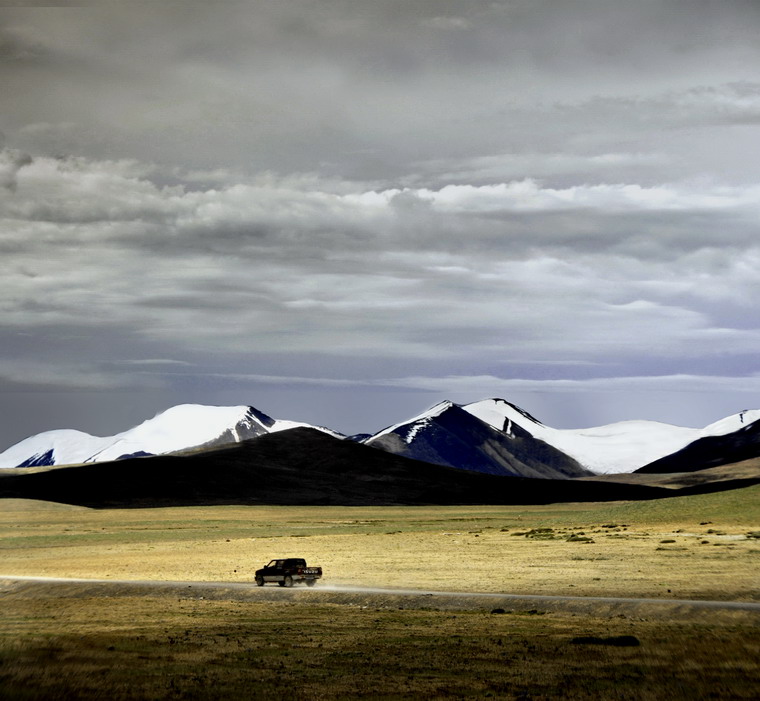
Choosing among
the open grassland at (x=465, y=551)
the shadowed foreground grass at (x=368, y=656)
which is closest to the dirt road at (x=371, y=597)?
the shadowed foreground grass at (x=368, y=656)

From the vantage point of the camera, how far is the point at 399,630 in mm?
35094

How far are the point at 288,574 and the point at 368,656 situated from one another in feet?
79.5

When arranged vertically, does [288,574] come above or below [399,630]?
above

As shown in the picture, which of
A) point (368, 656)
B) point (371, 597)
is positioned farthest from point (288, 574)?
point (368, 656)

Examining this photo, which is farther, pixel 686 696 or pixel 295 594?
pixel 295 594

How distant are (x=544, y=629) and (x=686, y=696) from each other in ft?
40.0

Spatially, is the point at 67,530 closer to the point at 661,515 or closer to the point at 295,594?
the point at 661,515

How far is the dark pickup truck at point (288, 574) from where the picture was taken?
173 ft

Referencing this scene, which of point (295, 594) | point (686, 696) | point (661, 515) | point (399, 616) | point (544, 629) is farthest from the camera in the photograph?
point (661, 515)

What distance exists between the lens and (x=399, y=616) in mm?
39500

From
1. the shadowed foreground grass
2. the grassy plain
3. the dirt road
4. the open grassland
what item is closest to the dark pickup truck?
the dirt road

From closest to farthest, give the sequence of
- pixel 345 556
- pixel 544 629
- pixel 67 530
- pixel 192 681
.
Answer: pixel 192 681 → pixel 544 629 → pixel 345 556 → pixel 67 530

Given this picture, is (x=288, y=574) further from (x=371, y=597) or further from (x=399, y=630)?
(x=399, y=630)

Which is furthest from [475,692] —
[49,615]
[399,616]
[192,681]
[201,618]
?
[49,615]
